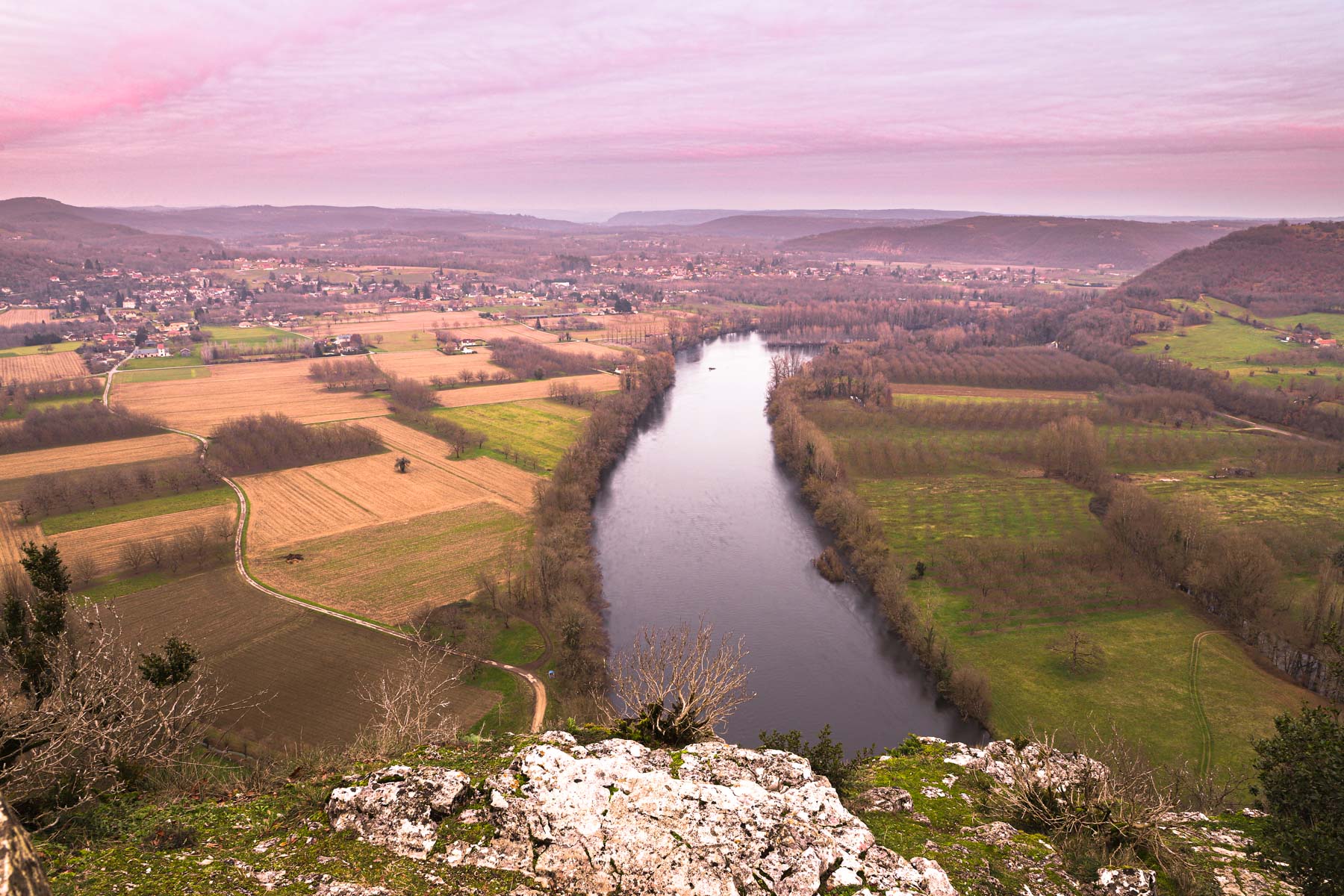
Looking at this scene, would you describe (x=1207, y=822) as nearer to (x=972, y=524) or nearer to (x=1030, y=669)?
(x=1030, y=669)

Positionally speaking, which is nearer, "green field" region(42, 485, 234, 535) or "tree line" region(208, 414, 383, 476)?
"green field" region(42, 485, 234, 535)

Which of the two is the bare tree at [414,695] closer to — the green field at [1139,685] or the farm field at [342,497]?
the farm field at [342,497]

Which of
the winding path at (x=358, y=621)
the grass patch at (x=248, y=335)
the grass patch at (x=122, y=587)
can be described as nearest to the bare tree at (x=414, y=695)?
the winding path at (x=358, y=621)

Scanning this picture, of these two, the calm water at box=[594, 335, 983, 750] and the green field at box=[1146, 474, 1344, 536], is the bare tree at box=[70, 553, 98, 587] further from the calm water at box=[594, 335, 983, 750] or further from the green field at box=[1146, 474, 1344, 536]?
the green field at box=[1146, 474, 1344, 536]

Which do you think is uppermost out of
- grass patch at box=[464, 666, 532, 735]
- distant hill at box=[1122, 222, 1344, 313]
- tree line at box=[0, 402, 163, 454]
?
distant hill at box=[1122, 222, 1344, 313]

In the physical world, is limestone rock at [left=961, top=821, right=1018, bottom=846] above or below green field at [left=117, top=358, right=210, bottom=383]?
below

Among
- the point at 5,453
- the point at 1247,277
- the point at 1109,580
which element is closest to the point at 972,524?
the point at 1109,580

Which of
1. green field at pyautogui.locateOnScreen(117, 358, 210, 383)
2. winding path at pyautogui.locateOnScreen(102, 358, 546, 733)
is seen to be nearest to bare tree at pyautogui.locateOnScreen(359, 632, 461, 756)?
winding path at pyautogui.locateOnScreen(102, 358, 546, 733)
